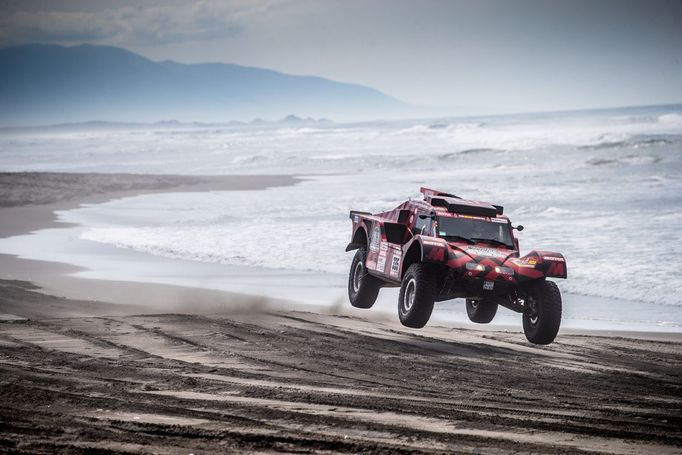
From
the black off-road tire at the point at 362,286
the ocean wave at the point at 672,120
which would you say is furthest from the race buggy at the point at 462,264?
the ocean wave at the point at 672,120

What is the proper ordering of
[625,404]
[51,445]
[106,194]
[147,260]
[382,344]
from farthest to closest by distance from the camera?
[106,194] < [147,260] < [382,344] < [625,404] < [51,445]

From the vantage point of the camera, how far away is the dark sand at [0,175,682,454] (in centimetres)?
690

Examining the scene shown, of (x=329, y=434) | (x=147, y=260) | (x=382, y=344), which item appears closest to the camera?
(x=329, y=434)

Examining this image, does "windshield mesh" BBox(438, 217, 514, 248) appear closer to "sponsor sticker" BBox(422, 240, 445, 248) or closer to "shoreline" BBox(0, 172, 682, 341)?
"sponsor sticker" BBox(422, 240, 445, 248)

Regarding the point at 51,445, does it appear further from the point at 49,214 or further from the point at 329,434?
the point at 49,214

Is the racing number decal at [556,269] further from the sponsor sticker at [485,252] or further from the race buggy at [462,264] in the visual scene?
the sponsor sticker at [485,252]

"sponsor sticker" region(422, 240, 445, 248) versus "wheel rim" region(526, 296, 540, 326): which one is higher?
"sponsor sticker" region(422, 240, 445, 248)

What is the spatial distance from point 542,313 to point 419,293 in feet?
4.99

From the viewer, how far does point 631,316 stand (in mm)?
14484

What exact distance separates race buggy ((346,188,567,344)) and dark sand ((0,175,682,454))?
1.44 feet

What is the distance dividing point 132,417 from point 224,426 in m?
0.77

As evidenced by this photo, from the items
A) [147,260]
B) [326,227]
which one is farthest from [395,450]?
[326,227]

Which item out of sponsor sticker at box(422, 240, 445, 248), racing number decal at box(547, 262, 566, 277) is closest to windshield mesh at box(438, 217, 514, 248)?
sponsor sticker at box(422, 240, 445, 248)

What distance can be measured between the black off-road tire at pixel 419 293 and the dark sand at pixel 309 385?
28 centimetres
